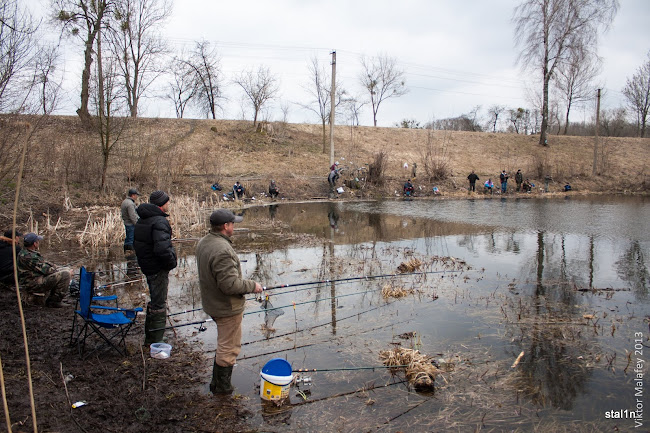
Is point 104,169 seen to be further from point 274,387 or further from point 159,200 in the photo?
point 274,387

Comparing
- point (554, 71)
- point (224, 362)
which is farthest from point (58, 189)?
point (554, 71)

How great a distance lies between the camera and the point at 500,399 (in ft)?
14.9

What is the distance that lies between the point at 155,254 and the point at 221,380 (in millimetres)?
1770

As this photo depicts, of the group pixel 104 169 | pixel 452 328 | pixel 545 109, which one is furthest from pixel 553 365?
pixel 545 109

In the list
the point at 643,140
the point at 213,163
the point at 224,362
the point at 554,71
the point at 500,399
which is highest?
the point at 554,71

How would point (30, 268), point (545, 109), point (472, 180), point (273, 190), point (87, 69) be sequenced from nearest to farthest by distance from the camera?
1. point (30, 268)
2. point (87, 69)
3. point (273, 190)
4. point (472, 180)
5. point (545, 109)

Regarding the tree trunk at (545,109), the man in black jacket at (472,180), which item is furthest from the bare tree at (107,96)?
the tree trunk at (545,109)

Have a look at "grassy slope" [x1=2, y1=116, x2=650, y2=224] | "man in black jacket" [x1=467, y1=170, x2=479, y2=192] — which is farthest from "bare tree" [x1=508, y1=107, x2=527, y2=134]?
"man in black jacket" [x1=467, y1=170, x2=479, y2=192]

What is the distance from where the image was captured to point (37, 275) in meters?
6.77

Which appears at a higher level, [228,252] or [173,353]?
[228,252]

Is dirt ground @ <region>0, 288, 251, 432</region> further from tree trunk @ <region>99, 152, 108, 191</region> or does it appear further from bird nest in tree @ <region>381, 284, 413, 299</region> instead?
tree trunk @ <region>99, 152, 108, 191</region>

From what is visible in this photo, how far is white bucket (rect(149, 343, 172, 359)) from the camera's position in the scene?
5168mm

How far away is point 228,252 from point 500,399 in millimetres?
Answer: 3097

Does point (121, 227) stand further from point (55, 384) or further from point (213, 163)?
point (213, 163)
